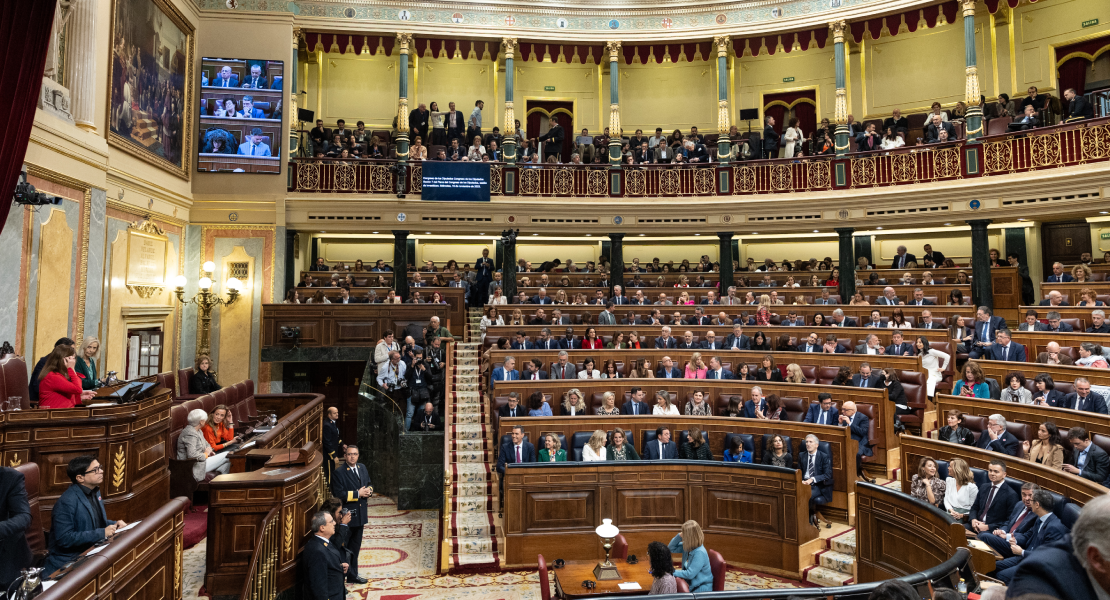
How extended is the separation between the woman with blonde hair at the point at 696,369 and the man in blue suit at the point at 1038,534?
15.0ft

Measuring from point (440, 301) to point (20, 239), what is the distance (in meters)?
6.89

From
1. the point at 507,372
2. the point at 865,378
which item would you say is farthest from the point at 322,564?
the point at 865,378

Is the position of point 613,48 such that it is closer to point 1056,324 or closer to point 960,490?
point 1056,324

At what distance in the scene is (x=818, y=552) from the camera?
6.52 metres

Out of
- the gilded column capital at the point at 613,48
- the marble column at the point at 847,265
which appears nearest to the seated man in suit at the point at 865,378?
the marble column at the point at 847,265

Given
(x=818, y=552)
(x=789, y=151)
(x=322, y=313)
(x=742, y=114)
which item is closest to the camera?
(x=818, y=552)

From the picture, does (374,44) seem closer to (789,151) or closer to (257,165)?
(257,165)

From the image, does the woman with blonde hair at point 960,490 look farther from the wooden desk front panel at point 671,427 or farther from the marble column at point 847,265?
the marble column at point 847,265

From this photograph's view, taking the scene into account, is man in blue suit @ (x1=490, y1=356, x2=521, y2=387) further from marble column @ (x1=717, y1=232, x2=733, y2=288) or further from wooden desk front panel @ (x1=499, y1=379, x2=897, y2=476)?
marble column @ (x1=717, y1=232, x2=733, y2=288)

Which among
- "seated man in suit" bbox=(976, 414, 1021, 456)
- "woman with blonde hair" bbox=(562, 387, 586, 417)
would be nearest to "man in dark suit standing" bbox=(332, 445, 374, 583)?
"woman with blonde hair" bbox=(562, 387, 586, 417)

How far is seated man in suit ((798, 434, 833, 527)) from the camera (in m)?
6.81

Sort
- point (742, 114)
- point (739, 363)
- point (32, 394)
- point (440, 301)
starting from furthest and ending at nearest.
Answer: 1. point (742, 114)
2. point (440, 301)
3. point (739, 363)
4. point (32, 394)

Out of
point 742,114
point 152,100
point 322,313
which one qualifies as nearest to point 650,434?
point 322,313

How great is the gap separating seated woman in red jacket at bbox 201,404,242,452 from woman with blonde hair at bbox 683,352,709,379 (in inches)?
229
